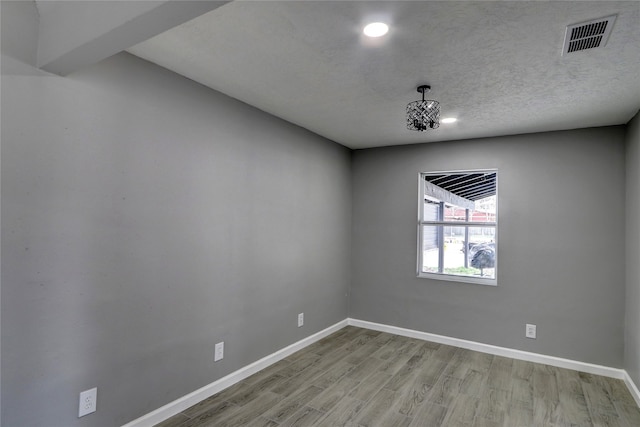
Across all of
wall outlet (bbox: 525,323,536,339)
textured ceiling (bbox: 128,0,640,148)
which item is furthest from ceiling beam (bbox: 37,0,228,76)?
wall outlet (bbox: 525,323,536,339)

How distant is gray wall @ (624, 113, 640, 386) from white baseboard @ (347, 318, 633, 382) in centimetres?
20

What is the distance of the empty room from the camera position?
1809 millimetres

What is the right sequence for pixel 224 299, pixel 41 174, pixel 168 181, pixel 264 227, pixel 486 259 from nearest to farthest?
pixel 41 174 → pixel 168 181 → pixel 224 299 → pixel 264 227 → pixel 486 259

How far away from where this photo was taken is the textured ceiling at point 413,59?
67.8 inches

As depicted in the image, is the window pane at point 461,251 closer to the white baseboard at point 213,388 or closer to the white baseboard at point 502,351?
the white baseboard at point 502,351

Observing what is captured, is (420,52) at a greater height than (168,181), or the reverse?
(420,52)

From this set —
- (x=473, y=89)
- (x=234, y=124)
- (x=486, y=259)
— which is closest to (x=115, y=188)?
(x=234, y=124)

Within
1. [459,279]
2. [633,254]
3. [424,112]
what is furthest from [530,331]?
[424,112]

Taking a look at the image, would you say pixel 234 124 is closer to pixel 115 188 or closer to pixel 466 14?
pixel 115 188

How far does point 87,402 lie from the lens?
2057 mm

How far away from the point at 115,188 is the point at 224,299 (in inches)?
49.3

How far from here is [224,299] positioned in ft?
9.64

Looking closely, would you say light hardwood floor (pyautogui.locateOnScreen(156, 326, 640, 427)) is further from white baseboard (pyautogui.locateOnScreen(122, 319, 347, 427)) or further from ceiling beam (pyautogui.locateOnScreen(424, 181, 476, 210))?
ceiling beam (pyautogui.locateOnScreen(424, 181, 476, 210))

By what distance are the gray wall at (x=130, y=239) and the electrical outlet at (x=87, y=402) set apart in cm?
3
